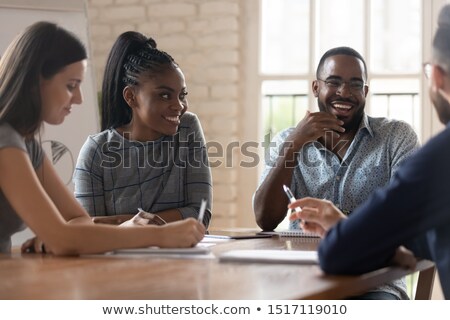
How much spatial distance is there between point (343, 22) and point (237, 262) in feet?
8.01

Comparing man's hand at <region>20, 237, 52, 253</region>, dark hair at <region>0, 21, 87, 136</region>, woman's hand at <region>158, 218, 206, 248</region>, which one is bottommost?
man's hand at <region>20, 237, 52, 253</region>

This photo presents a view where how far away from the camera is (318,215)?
169cm

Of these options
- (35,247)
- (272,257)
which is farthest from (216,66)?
(272,257)

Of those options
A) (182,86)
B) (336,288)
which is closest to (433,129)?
(182,86)

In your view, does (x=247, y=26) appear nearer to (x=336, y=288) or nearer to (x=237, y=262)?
(x=237, y=262)

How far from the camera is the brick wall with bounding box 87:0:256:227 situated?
3738mm

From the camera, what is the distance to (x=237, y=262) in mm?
1521

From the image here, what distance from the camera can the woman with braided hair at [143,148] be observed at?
7.81 feet

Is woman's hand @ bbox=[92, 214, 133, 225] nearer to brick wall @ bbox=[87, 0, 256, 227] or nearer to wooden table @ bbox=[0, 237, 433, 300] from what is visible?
wooden table @ bbox=[0, 237, 433, 300]

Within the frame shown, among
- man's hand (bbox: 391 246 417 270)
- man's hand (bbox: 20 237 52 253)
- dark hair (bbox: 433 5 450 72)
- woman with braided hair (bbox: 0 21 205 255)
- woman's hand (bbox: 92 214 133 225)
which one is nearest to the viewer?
dark hair (bbox: 433 5 450 72)

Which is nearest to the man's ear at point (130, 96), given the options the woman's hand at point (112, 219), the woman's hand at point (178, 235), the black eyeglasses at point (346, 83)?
the woman's hand at point (112, 219)

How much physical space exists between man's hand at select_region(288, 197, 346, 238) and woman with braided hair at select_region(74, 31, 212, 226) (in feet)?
2.29

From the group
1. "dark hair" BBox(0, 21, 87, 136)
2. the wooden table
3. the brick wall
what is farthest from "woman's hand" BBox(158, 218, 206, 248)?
the brick wall

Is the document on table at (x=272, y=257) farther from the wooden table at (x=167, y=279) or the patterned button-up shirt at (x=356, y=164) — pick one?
the patterned button-up shirt at (x=356, y=164)
